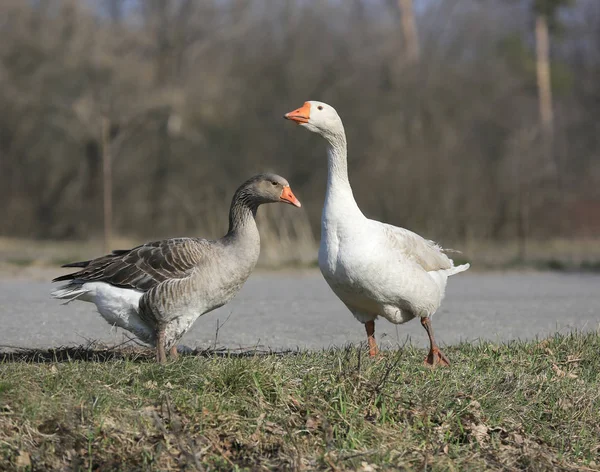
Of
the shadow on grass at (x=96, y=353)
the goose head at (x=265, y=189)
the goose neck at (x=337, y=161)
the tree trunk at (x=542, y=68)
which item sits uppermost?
the tree trunk at (x=542, y=68)

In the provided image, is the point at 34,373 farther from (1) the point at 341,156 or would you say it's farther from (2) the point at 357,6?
(2) the point at 357,6

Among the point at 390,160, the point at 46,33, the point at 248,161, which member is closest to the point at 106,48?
the point at 46,33

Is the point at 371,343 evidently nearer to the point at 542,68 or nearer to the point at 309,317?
the point at 309,317

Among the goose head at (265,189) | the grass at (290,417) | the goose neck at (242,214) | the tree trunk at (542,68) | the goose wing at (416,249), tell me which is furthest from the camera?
the tree trunk at (542,68)

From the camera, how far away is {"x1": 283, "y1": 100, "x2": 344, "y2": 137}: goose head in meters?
6.92

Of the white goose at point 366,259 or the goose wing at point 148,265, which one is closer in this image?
the white goose at point 366,259

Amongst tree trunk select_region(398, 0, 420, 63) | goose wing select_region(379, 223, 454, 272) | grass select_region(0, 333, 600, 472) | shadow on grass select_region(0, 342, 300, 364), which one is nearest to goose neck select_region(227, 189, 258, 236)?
shadow on grass select_region(0, 342, 300, 364)

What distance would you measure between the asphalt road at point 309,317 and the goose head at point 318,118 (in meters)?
1.90

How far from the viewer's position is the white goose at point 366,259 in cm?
645

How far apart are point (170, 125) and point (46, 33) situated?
17.9 ft

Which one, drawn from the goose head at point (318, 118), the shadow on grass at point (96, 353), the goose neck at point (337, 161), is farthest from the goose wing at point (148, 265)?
the goose head at point (318, 118)

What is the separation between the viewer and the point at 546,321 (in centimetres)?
1023

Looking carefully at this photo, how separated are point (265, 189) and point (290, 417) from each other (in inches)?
106

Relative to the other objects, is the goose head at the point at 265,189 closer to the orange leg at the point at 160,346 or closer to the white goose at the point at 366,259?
the white goose at the point at 366,259
